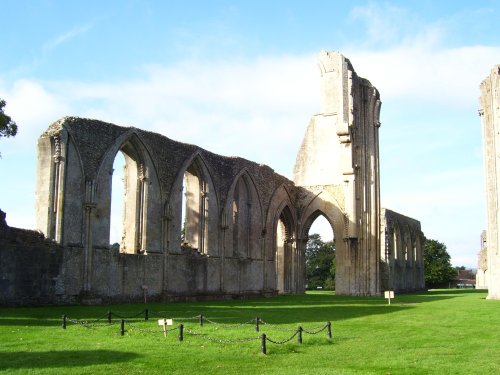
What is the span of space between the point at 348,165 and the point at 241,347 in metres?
26.6

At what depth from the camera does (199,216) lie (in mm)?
29000

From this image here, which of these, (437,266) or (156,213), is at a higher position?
(156,213)

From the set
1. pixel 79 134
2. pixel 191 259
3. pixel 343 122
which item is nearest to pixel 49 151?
pixel 79 134

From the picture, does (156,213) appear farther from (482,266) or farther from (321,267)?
(321,267)

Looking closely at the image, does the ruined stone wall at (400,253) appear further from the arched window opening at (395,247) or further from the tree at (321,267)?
the tree at (321,267)

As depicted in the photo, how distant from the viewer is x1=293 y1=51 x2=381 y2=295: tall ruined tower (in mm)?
37188

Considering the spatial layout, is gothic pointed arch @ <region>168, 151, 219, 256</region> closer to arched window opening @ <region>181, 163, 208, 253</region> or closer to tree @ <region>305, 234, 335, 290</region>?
arched window opening @ <region>181, 163, 208, 253</region>

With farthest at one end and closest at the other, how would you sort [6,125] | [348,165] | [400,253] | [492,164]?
[400,253], [348,165], [492,164], [6,125]

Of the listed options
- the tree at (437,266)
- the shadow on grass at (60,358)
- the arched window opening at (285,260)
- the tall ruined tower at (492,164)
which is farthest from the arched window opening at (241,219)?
the tree at (437,266)

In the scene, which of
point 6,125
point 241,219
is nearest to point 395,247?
point 241,219

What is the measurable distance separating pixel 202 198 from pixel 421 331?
607 inches

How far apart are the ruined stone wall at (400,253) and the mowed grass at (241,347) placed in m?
25.9

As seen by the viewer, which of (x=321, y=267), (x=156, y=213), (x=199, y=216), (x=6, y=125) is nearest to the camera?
(x=6, y=125)

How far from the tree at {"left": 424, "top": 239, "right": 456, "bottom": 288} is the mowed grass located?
56.2m
